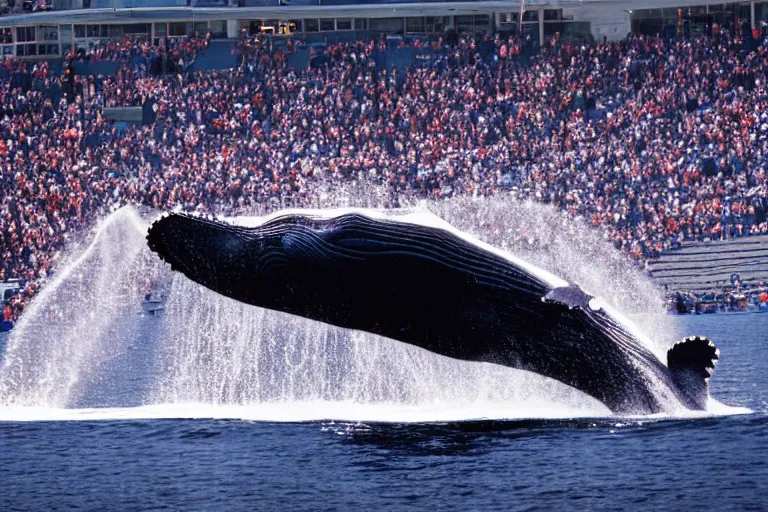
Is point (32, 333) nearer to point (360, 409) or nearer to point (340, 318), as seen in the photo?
point (360, 409)

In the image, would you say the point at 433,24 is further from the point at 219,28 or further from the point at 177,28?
the point at 177,28

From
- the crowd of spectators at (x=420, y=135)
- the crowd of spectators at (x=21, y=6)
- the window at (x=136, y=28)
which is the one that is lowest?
the crowd of spectators at (x=420, y=135)

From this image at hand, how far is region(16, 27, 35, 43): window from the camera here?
77625 mm

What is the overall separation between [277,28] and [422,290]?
59.3 meters

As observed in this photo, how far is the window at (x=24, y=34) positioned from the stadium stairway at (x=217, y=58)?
10.6 m

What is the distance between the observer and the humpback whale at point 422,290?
1894 centimetres

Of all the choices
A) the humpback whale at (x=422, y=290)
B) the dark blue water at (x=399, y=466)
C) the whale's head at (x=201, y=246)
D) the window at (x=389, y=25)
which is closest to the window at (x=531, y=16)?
the window at (x=389, y=25)

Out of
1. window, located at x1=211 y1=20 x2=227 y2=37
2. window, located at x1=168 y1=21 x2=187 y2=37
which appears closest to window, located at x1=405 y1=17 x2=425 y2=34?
window, located at x1=211 y1=20 x2=227 y2=37

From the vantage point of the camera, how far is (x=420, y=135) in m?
64.1

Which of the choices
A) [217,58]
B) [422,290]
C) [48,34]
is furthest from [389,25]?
[422,290]

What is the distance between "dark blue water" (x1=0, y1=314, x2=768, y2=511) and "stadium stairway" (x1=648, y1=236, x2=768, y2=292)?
1144 inches

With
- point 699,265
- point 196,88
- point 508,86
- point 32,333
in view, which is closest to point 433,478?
point 699,265

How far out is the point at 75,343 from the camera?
5553 centimetres

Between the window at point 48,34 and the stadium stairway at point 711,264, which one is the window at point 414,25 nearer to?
the window at point 48,34
